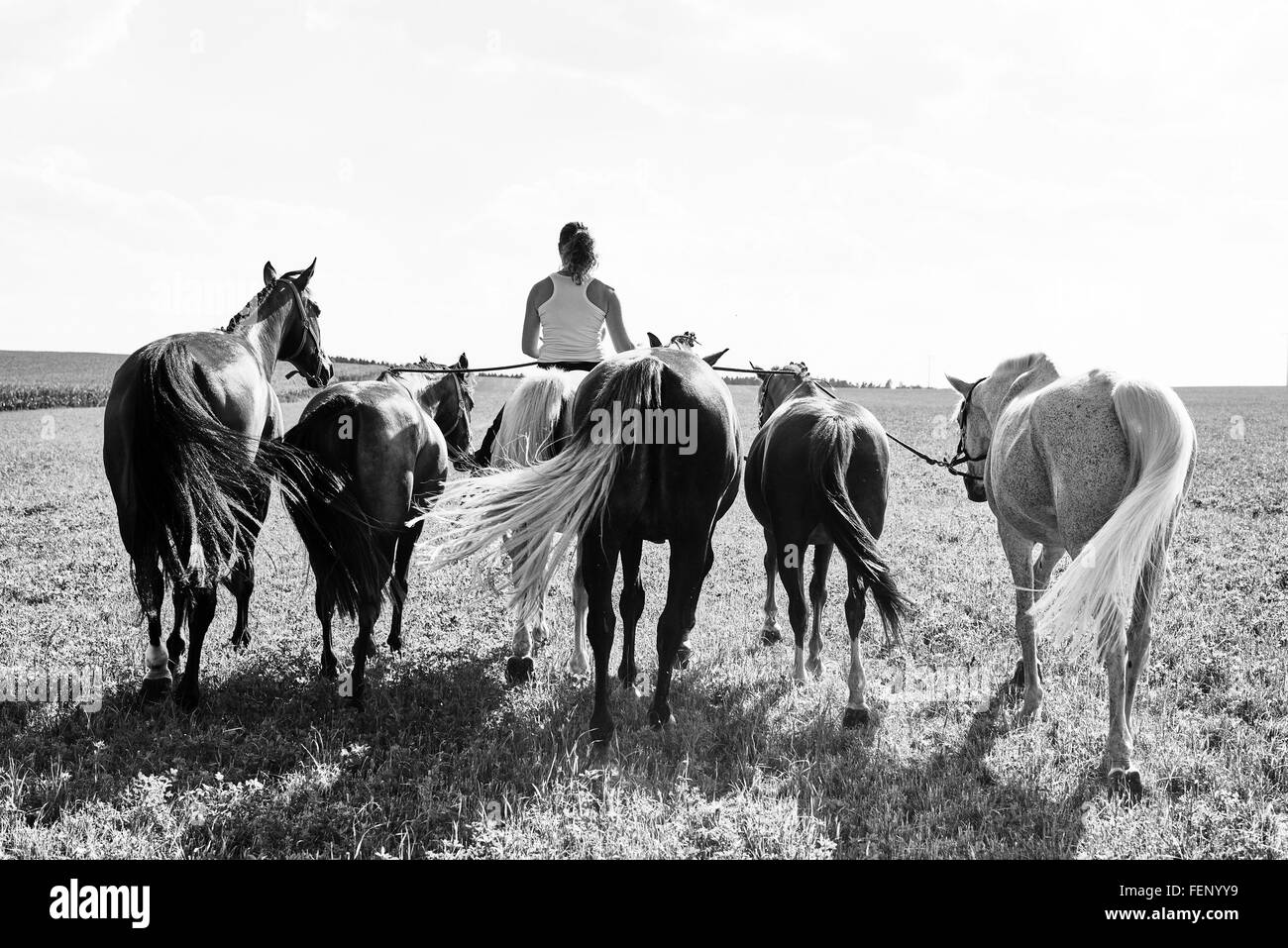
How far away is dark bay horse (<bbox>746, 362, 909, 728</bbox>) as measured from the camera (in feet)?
17.1

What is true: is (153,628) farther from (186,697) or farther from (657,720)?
(657,720)

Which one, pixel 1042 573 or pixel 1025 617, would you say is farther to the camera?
pixel 1042 573

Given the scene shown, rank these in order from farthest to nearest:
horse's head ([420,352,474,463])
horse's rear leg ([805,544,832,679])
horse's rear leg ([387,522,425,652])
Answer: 1. horse's head ([420,352,474,463])
2. horse's rear leg ([387,522,425,652])
3. horse's rear leg ([805,544,832,679])

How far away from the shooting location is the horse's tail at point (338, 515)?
5.53 metres

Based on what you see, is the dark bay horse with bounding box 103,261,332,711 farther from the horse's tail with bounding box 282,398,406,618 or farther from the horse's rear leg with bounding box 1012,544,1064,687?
the horse's rear leg with bounding box 1012,544,1064,687

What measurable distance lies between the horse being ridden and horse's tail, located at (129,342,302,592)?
2098 millimetres

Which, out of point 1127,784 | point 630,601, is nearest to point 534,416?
Result: point 630,601

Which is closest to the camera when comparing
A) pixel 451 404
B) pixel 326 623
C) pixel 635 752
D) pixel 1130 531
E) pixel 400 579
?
pixel 1130 531

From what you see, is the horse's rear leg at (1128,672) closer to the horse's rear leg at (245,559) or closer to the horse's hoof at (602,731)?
the horse's hoof at (602,731)

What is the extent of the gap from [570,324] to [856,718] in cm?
381

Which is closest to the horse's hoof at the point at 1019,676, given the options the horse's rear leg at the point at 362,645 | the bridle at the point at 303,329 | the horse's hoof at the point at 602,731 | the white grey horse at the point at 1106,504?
the white grey horse at the point at 1106,504

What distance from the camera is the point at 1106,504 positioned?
4695mm

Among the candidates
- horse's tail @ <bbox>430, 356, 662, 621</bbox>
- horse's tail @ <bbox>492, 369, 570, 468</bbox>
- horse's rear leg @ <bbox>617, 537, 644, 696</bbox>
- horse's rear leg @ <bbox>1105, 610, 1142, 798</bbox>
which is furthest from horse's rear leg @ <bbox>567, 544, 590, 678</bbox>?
horse's rear leg @ <bbox>1105, 610, 1142, 798</bbox>

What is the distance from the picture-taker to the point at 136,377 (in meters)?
5.02
